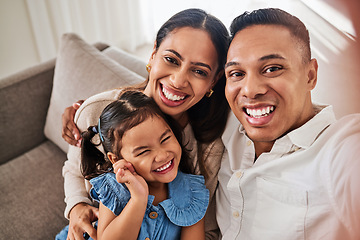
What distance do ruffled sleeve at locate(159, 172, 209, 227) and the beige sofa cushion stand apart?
0.60 meters

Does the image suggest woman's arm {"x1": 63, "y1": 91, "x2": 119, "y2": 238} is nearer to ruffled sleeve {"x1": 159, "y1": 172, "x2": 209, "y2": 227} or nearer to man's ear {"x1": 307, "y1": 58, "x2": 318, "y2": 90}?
ruffled sleeve {"x1": 159, "y1": 172, "x2": 209, "y2": 227}

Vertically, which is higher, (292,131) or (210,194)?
(292,131)

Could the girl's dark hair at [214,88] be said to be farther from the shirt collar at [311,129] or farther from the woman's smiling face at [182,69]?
the shirt collar at [311,129]

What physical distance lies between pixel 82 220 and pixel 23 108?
36.7 inches

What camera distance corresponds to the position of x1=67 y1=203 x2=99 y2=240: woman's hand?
1.38 m

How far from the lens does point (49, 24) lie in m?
3.18

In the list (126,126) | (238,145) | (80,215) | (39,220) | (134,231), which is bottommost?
(39,220)

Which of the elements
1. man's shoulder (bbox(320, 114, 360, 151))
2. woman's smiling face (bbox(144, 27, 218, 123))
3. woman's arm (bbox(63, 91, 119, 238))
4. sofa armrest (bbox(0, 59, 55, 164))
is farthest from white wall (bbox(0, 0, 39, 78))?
man's shoulder (bbox(320, 114, 360, 151))

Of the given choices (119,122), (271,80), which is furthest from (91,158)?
(271,80)

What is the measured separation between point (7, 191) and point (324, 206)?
A: 1.55m

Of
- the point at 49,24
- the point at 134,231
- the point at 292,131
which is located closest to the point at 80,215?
the point at 134,231

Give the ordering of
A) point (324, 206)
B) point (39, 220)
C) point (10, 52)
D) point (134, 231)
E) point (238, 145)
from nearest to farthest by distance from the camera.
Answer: point (324, 206) < point (134, 231) < point (238, 145) < point (39, 220) < point (10, 52)

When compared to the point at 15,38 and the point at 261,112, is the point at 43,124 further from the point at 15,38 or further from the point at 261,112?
the point at 261,112

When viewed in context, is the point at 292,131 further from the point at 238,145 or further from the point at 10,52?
the point at 10,52
